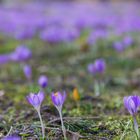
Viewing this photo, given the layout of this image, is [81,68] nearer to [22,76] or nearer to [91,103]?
[22,76]

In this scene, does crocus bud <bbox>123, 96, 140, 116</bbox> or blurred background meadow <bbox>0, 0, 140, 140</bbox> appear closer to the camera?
crocus bud <bbox>123, 96, 140, 116</bbox>

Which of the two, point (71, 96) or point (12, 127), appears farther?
point (71, 96)

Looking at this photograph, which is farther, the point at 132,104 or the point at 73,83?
the point at 73,83

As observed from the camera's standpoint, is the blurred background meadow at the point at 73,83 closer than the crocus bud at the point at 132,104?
No

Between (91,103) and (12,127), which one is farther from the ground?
(91,103)

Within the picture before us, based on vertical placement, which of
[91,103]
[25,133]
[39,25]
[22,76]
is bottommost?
[25,133]

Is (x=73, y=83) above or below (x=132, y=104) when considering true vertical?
above

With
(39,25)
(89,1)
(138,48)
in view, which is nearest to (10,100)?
(138,48)

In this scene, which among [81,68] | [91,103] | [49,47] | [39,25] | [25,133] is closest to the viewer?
[25,133]

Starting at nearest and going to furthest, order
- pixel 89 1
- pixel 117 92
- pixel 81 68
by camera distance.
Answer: pixel 117 92 < pixel 81 68 < pixel 89 1

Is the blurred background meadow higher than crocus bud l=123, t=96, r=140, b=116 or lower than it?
higher

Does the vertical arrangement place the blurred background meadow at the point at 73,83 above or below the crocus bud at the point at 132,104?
above
